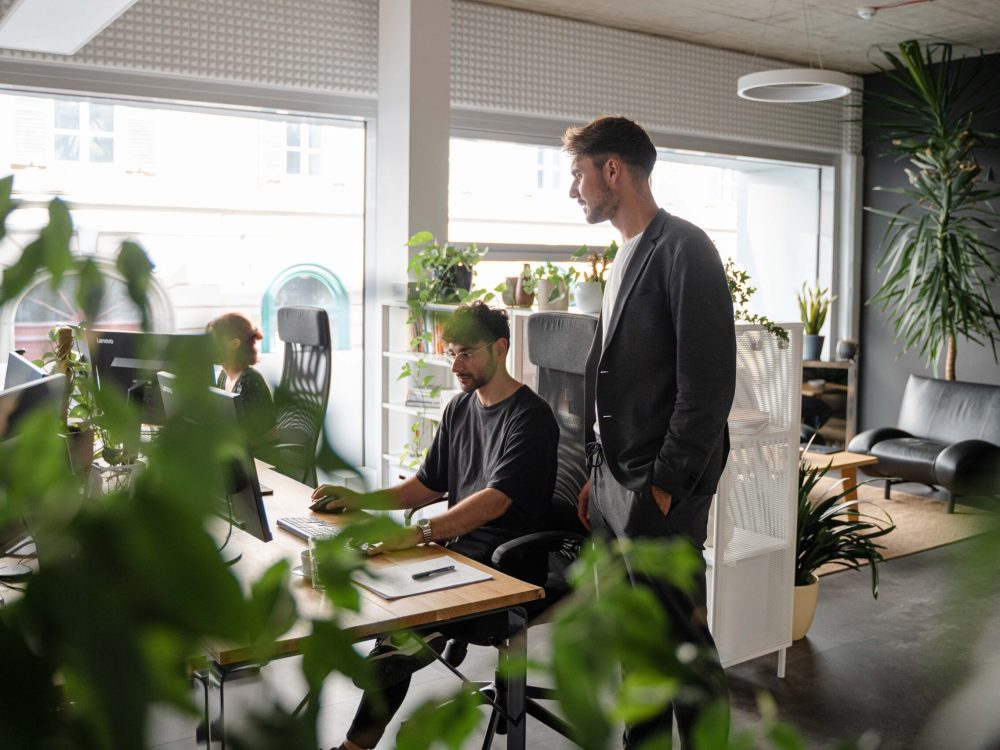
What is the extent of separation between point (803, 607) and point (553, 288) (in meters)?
1.60

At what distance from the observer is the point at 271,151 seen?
5.77m

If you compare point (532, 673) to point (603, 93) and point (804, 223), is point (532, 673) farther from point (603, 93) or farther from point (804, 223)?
point (804, 223)

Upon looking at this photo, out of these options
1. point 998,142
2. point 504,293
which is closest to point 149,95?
point 504,293

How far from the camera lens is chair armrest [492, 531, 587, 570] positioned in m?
2.66

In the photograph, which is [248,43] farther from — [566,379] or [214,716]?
[214,716]

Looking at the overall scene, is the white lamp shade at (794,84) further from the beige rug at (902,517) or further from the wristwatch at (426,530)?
the wristwatch at (426,530)

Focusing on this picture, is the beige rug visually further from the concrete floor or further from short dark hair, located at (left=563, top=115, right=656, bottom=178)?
short dark hair, located at (left=563, top=115, right=656, bottom=178)

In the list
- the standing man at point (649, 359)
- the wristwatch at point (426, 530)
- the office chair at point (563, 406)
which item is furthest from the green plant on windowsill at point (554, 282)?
the wristwatch at point (426, 530)

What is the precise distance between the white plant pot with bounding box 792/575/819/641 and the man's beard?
1.80 metres

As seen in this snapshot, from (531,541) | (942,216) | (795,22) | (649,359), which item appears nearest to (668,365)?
(649,359)

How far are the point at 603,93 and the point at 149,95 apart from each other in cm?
295

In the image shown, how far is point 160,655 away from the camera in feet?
0.68

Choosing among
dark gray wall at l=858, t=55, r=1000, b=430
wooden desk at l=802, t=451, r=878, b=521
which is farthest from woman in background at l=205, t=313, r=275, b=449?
dark gray wall at l=858, t=55, r=1000, b=430

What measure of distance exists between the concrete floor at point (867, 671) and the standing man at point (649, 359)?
1.75 feet
